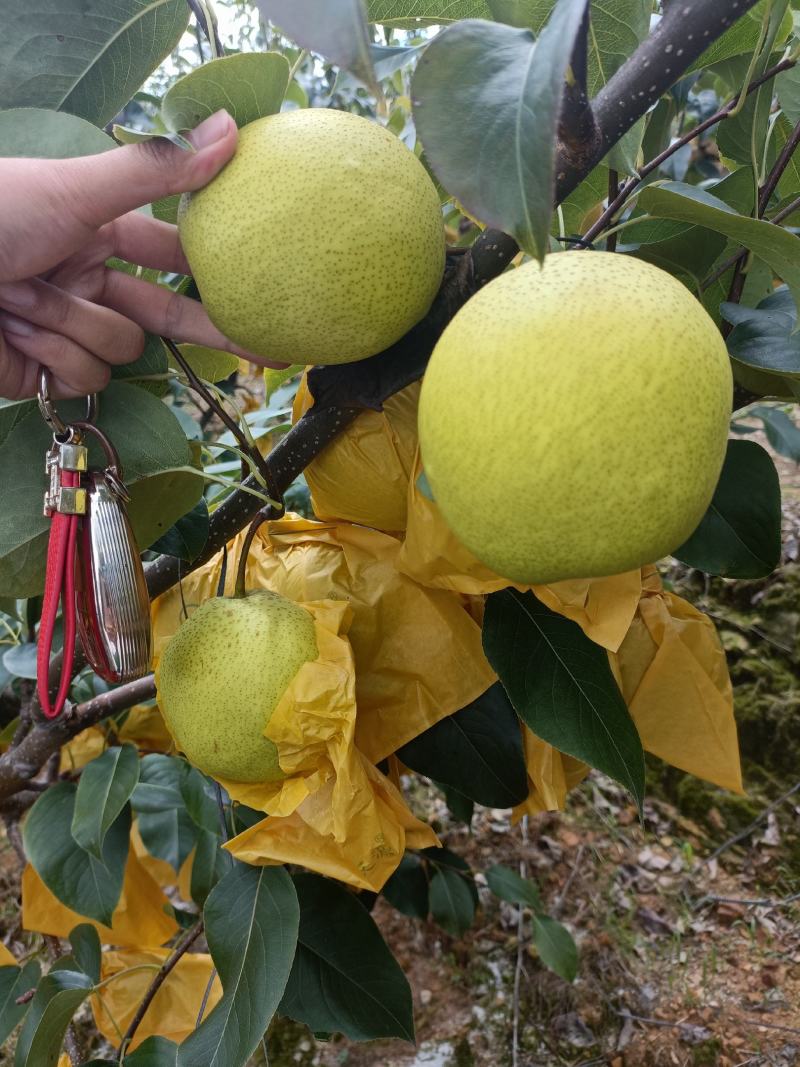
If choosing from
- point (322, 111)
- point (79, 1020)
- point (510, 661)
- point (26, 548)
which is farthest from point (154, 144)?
point (79, 1020)

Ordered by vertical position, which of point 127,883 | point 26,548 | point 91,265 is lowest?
point 127,883

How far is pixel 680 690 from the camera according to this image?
81cm

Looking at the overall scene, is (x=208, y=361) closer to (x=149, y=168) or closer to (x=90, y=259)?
(x=90, y=259)

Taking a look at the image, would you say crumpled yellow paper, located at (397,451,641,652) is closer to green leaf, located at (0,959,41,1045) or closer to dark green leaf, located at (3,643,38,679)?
dark green leaf, located at (3,643,38,679)

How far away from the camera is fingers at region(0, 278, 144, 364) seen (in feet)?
2.07

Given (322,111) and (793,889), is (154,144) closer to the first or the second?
(322,111)

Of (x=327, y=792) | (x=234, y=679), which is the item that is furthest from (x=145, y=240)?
(x=327, y=792)

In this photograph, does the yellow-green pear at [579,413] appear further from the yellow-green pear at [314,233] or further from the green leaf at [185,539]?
Answer: the green leaf at [185,539]

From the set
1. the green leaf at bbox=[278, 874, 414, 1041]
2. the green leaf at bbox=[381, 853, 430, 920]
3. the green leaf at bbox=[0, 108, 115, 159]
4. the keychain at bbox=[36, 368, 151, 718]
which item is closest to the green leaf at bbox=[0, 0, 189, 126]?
the green leaf at bbox=[0, 108, 115, 159]

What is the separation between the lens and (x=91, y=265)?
67cm

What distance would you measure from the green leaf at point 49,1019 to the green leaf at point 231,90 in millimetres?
A: 888

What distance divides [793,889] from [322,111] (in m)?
1.70

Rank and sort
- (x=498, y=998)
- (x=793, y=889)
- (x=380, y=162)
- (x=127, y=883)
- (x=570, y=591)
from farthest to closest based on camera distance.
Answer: (x=793, y=889) < (x=498, y=998) < (x=127, y=883) < (x=570, y=591) < (x=380, y=162)

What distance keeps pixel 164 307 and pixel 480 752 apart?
551 mm
